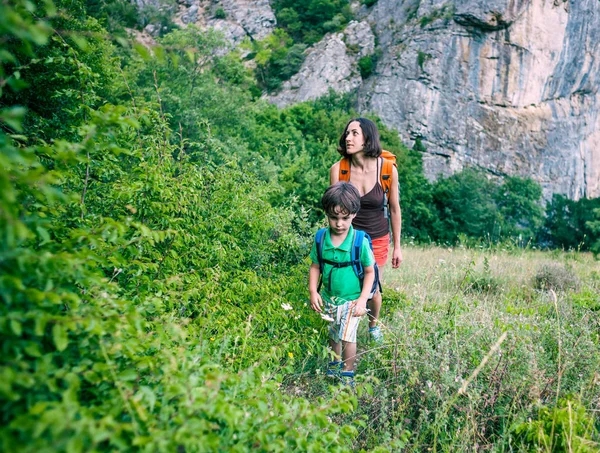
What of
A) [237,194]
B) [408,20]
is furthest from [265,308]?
[408,20]

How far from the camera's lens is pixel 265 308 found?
10.3ft

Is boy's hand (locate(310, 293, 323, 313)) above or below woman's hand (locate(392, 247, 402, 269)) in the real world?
below

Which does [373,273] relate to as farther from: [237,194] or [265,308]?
[237,194]

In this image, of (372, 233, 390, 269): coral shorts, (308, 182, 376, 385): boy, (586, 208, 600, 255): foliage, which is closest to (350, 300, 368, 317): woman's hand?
(308, 182, 376, 385): boy

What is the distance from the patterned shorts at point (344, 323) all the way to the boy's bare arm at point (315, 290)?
0.32ft

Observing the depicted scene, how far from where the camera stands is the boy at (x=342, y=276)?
2.93 metres

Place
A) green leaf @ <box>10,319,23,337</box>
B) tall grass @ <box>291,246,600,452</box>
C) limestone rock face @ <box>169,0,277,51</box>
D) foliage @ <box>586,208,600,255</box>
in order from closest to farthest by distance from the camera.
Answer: green leaf @ <box>10,319,23,337</box> < tall grass @ <box>291,246,600,452</box> < foliage @ <box>586,208,600,255</box> < limestone rock face @ <box>169,0,277,51</box>

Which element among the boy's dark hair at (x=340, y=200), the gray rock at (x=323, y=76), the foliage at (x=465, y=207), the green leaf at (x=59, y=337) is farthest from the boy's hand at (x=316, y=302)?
the gray rock at (x=323, y=76)

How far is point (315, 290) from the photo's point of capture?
304 cm

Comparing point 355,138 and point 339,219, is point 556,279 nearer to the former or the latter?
point 355,138

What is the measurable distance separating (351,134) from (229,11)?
4488cm

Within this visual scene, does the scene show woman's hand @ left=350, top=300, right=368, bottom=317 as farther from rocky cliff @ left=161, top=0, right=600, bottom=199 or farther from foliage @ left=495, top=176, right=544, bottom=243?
rocky cliff @ left=161, top=0, right=600, bottom=199

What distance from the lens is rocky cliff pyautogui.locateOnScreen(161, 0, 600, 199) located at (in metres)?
28.8

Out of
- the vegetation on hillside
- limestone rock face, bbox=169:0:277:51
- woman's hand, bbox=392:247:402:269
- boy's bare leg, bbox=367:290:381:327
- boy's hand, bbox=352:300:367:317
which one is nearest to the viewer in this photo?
the vegetation on hillside
